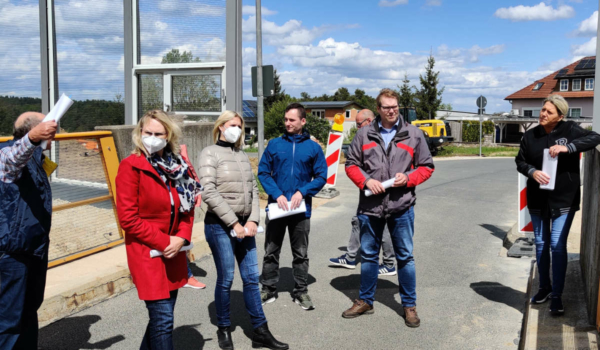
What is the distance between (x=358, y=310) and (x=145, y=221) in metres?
2.48

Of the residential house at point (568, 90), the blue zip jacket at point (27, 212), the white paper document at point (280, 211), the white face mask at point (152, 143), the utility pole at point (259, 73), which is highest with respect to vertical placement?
the residential house at point (568, 90)

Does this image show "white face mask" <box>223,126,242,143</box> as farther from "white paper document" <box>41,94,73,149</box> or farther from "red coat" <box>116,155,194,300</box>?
"white paper document" <box>41,94,73,149</box>

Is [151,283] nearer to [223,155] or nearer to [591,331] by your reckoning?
[223,155]

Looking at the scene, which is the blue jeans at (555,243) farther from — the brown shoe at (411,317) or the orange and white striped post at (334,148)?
the orange and white striped post at (334,148)

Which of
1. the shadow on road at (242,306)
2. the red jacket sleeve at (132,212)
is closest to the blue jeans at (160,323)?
the red jacket sleeve at (132,212)

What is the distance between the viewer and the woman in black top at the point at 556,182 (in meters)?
4.62

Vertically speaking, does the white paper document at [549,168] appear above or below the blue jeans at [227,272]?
above

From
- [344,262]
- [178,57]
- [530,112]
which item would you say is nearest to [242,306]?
[344,262]

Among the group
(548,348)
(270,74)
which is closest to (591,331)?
(548,348)


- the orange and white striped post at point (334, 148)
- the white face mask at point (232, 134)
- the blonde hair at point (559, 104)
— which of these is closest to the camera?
the white face mask at point (232, 134)

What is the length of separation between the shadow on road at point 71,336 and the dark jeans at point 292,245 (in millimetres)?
1533

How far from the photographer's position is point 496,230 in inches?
352

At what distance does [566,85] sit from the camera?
58.2 m

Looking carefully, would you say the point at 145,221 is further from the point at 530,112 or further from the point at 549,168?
the point at 530,112
